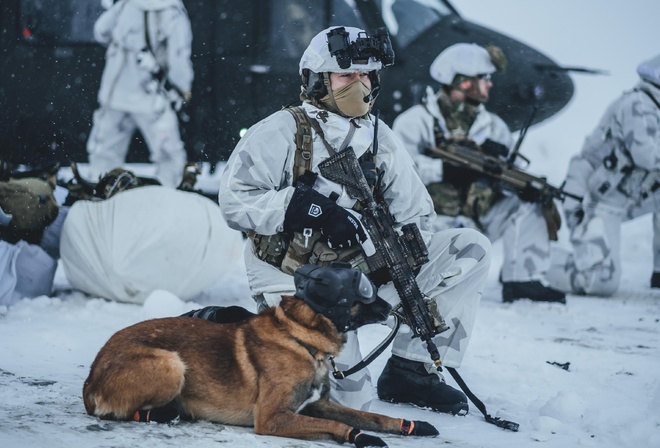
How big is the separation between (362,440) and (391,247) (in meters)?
0.95

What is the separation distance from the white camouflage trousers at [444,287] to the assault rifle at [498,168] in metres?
2.82

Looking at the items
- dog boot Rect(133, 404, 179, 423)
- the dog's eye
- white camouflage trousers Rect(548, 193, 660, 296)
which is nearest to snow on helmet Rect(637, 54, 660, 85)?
white camouflage trousers Rect(548, 193, 660, 296)

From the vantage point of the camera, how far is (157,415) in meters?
3.04

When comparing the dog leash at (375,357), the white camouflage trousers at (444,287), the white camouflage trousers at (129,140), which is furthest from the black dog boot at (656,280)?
the dog leash at (375,357)

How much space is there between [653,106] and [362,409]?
4.66m

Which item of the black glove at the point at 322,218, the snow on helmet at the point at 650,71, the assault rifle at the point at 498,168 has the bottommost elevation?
the assault rifle at the point at 498,168

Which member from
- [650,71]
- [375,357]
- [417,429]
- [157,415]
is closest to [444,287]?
[375,357]

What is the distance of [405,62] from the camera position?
28.9 feet

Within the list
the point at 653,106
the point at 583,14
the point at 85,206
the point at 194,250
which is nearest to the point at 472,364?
the point at 194,250

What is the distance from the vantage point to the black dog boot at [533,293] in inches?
272

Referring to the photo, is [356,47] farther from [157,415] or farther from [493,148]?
[493,148]

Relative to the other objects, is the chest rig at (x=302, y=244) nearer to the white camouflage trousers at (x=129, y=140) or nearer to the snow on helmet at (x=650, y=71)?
the snow on helmet at (x=650, y=71)

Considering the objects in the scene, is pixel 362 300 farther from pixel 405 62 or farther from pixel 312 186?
pixel 405 62

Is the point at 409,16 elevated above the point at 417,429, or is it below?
above
